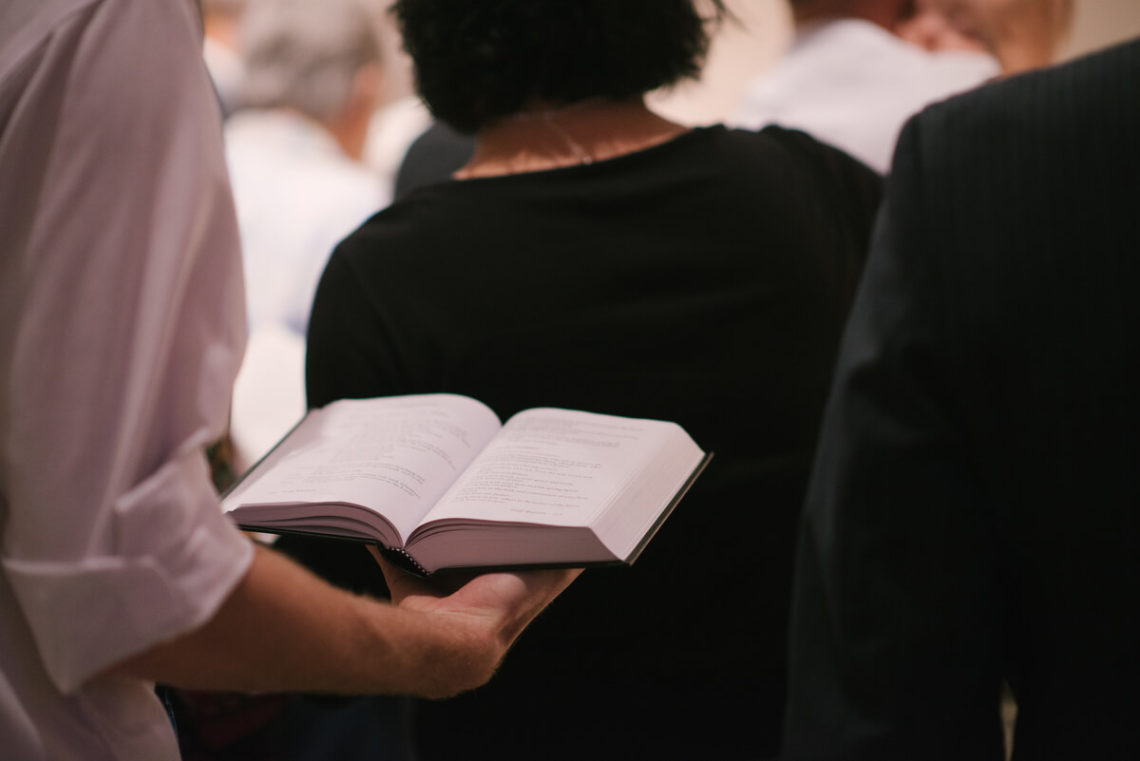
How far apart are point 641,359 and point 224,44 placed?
303 cm

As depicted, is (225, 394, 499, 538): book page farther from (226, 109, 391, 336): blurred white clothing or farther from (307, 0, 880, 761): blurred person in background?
(226, 109, 391, 336): blurred white clothing

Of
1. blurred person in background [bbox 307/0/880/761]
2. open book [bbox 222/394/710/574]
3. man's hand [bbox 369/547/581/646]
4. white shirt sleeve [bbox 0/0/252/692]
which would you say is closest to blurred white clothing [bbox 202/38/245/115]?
blurred person in background [bbox 307/0/880/761]

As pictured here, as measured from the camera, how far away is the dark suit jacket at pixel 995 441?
57cm

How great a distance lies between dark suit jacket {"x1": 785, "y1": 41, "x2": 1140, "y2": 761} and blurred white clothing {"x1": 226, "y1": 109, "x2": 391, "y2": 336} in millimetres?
1533

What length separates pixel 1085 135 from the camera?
0.57 metres

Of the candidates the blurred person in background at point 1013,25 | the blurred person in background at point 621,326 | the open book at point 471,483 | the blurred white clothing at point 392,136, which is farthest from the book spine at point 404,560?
the blurred white clothing at point 392,136

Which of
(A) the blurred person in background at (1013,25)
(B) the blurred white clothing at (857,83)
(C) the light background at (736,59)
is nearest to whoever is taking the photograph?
(B) the blurred white clothing at (857,83)

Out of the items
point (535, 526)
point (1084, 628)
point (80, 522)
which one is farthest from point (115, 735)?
point (1084, 628)

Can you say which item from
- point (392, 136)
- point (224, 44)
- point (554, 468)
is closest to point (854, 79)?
point (554, 468)

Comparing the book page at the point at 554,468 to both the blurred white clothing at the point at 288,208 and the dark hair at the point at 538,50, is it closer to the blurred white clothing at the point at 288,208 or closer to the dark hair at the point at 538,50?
the dark hair at the point at 538,50

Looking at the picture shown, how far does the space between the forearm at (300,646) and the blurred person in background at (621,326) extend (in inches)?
14.1

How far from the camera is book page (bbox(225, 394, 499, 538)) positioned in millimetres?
757

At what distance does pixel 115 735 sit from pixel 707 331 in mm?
639

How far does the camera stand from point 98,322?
0.49 m
